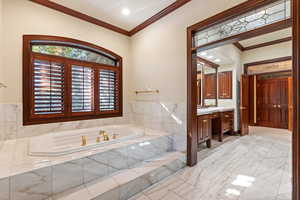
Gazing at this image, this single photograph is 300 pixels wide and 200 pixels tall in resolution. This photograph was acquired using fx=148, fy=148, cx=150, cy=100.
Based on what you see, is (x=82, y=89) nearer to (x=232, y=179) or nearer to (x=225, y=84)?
(x=232, y=179)

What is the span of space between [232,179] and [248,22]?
85.1 inches

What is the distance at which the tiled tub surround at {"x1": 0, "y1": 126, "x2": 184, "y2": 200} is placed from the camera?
53.1 inches

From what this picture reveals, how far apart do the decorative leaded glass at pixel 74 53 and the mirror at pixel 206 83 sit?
8.10ft

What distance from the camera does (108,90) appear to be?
11.4 ft

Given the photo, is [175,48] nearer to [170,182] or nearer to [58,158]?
[170,182]

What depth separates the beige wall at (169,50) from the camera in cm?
240

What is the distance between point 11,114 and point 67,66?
117 centimetres

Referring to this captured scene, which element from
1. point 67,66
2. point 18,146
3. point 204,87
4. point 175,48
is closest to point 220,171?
point 175,48

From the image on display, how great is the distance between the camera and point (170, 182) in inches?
80.0

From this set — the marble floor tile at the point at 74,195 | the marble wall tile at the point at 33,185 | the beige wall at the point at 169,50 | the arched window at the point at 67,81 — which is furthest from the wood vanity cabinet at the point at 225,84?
the marble wall tile at the point at 33,185

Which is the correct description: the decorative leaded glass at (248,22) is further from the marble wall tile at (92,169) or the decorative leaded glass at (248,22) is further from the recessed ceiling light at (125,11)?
the marble wall tile at (92,169)

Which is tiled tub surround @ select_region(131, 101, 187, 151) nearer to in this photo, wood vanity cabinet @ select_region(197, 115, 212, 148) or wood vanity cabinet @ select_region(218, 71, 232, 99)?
wood vanity cabinet @ select_region(197, 115, 212, 148)

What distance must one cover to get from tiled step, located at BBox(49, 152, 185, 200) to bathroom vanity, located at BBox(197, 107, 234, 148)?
1040 mm

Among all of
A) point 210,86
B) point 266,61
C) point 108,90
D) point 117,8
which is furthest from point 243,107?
point 117,8
